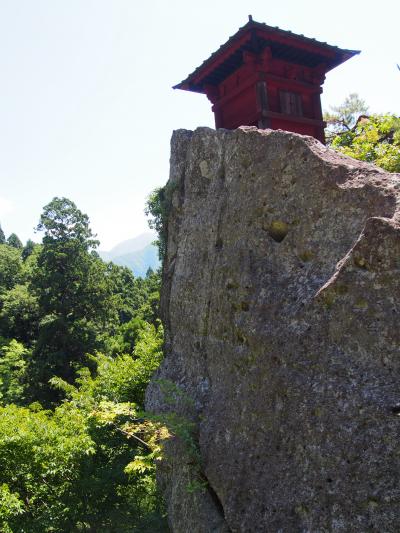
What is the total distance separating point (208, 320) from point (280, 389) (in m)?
2.85

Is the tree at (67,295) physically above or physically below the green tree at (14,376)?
above

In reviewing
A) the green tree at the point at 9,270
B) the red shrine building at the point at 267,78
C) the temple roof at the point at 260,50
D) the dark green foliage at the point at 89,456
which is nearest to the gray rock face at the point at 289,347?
the dark green foliage at the point at 89,456

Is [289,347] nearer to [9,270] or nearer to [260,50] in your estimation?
[260,50]

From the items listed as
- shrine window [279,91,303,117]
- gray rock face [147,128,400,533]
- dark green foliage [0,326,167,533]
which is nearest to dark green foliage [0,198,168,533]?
dark green foliage [0,326,167,533]

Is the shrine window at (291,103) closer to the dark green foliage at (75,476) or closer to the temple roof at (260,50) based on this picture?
the temple roof at (260,50)

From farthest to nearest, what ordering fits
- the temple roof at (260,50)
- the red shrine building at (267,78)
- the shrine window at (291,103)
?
the shrine window at (291,103) < the red shrine building at (267,78) < the temple roof at (260,50)

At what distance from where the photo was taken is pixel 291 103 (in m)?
11.8

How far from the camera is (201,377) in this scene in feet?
27.2

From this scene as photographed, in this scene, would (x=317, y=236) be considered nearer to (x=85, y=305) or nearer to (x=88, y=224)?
(x=85, y=305)

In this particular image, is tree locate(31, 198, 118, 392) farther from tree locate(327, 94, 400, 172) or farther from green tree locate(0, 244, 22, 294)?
green tree locate(0, 244, 22, 294)

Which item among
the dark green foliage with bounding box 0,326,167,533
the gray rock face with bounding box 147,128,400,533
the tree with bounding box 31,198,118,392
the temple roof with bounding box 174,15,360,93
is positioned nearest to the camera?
the gray rock face with bounding box 147,128,400,533

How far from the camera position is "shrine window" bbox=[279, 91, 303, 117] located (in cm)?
1162

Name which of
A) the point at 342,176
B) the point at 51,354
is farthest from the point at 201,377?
the point at 51,354

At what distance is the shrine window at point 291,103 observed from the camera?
11617mm
